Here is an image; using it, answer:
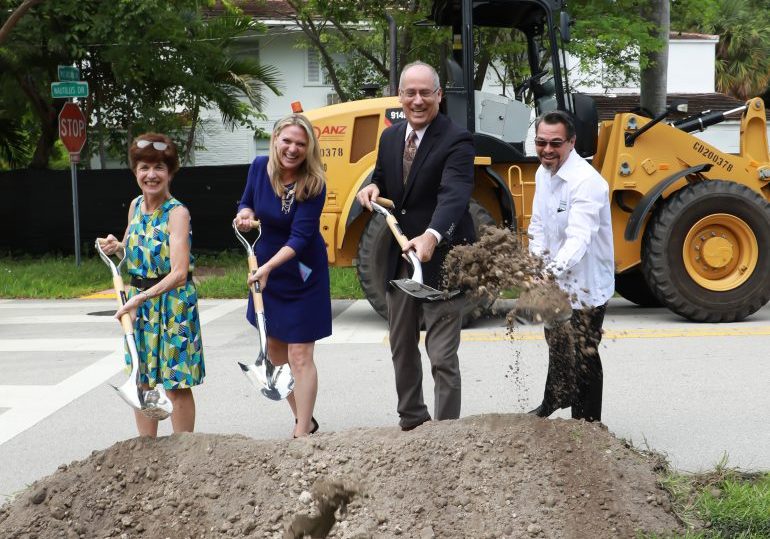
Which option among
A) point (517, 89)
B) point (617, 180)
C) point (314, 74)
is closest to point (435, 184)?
point (617, 180)

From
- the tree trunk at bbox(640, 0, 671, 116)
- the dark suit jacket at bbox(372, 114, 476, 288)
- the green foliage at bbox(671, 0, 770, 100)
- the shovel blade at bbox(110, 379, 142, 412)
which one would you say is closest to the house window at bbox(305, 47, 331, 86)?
the green foliage at bbox(671, 0, 770, 100)

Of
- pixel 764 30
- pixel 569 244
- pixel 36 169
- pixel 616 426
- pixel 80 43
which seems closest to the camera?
pixel 569 244

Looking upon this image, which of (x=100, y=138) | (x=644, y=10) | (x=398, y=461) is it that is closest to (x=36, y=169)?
(x=100, y=138)

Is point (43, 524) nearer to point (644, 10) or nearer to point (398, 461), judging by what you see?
point (398, 461)

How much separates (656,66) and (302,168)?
1108 cm

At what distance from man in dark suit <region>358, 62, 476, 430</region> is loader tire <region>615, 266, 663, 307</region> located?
5.79 metres

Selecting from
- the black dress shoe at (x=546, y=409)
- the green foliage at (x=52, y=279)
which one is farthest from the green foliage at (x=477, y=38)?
the black dress shoe at (x=546, y=409)

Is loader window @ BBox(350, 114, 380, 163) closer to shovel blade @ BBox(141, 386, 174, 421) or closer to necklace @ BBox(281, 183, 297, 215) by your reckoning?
necklace @ BBox(281, 183, 297, 215)

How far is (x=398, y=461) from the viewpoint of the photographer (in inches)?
165

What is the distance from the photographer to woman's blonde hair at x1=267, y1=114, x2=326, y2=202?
213 inches

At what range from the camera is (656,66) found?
15.4 metres

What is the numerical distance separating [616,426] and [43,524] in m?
3.42

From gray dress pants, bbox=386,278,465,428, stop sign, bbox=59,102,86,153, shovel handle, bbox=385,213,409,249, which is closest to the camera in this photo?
shovel handle, bbox=385,213,409,249

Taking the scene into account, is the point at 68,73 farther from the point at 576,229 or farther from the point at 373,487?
the point at 373,487
